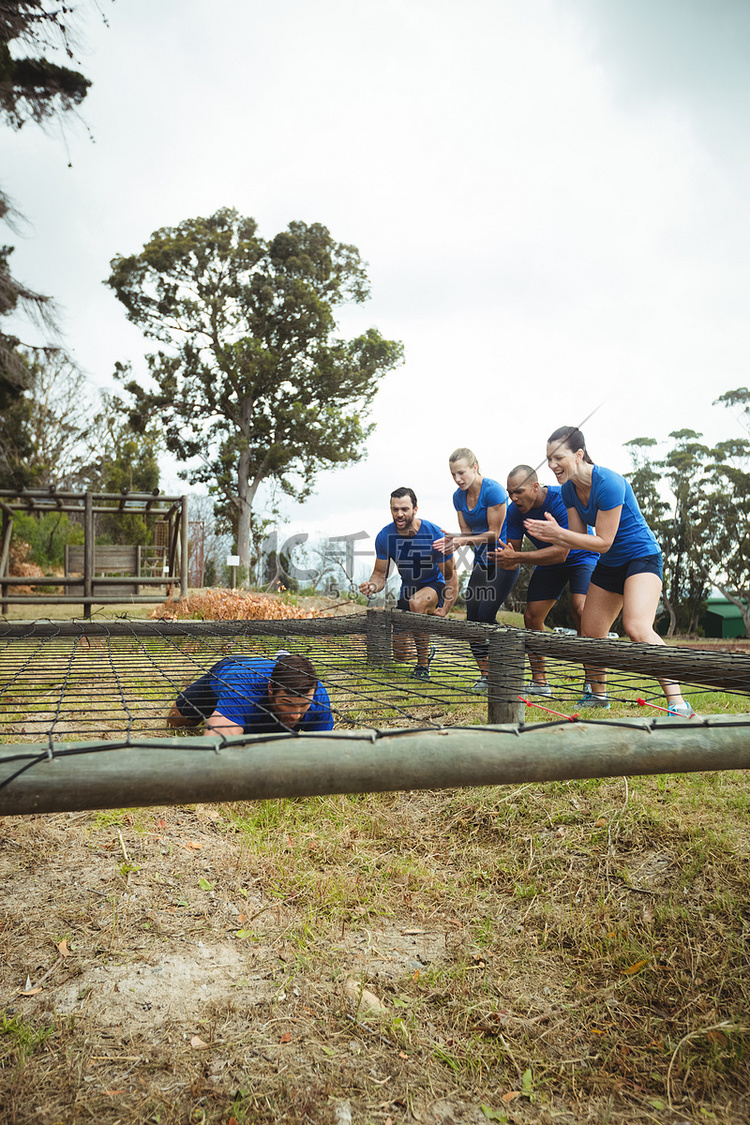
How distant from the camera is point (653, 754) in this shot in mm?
1247

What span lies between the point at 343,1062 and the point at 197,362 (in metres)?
19.0

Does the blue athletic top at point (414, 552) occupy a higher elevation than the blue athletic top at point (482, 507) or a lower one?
lower

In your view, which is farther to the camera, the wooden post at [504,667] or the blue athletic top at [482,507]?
the blue athletic top at [482,507]

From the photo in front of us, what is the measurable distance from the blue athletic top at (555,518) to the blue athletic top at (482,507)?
13 cm

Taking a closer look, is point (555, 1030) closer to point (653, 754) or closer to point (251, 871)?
point (653, 754)

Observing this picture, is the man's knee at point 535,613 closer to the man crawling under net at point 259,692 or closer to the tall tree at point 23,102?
the man crawling under net at point 259,692

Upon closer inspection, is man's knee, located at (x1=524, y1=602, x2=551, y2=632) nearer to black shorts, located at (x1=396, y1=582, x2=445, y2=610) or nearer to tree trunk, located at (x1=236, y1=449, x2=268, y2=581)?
black shorts, located at (x1=396, y1=582, x2=445, y2=610)

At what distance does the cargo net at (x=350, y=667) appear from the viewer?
2035 mm

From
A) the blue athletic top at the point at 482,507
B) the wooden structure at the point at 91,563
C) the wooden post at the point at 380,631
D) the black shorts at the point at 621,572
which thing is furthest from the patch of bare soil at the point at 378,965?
the wooden structure at the point at 91,563

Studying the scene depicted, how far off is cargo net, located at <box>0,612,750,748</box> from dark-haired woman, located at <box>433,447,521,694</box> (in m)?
0.42

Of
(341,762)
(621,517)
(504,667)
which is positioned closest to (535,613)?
(621,517)

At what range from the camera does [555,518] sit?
12.0 ft

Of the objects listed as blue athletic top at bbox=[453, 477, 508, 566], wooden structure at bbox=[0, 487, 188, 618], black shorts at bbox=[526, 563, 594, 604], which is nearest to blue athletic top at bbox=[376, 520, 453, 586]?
blue athletic top at bbox=[453, 477, 508, 566]

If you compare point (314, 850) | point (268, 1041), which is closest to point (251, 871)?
point (314, 850)
